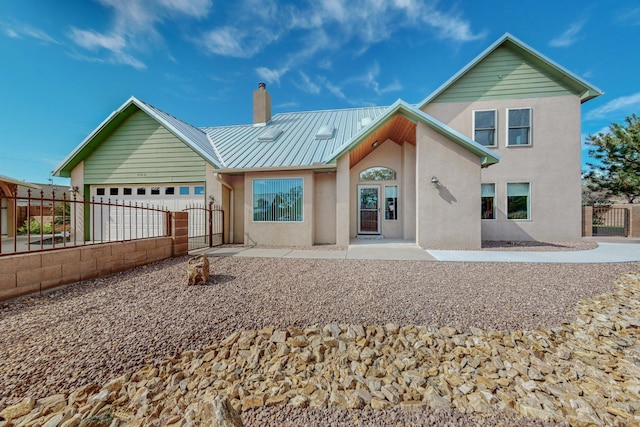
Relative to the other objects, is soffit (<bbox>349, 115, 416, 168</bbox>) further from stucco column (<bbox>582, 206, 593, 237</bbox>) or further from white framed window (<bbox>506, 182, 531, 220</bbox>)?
stucco column (<bbox>582, 206, 593, 237</bbox>)

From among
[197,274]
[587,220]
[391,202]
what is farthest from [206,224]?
[587,220]

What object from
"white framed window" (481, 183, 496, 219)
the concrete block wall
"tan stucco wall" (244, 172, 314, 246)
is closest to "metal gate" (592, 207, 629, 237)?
the concrete block wall

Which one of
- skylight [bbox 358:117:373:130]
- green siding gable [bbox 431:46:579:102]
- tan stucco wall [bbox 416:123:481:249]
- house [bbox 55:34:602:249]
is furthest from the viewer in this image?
skylight [bbox 358:117:373:130]

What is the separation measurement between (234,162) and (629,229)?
708 inches

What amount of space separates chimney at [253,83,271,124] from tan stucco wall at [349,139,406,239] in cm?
657

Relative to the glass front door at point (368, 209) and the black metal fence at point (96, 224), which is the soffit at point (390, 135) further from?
the black metal fence at point (96, 224)

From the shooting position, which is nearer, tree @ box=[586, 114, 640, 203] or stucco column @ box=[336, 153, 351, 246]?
stucco column @ box=[336, 153, 351, 246]

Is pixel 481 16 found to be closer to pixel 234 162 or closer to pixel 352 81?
pixel 352 81

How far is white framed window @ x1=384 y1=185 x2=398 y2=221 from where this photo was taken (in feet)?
34.3

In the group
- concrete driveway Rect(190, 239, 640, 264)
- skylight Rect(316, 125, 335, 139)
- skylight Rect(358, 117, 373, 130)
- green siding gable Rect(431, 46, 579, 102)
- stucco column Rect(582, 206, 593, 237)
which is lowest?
concrete driveway Rect(190, 239, 640, 264)

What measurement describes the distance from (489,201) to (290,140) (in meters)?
9.30

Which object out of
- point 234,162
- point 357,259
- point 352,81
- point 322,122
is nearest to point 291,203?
point 234,162

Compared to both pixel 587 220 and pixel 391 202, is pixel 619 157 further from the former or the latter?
pixel 391 202

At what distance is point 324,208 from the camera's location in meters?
9.45
